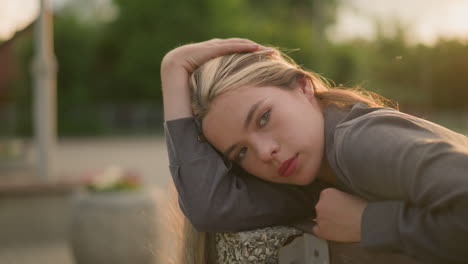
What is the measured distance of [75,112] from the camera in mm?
27547

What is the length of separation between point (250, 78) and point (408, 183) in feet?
2.11

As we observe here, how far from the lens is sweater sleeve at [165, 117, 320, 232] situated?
183 cm

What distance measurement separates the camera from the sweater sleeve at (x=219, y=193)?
1.83 meters

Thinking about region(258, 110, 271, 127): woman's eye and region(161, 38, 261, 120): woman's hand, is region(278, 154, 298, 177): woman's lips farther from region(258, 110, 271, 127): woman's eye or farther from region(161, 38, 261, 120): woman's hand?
region(161, 38, 261, 120): woman's hand

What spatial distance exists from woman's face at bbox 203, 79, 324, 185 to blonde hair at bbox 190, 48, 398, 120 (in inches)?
1.2

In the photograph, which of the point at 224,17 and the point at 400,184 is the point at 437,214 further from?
the point at 224,17

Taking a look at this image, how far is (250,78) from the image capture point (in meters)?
1.82

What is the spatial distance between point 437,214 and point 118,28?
2939 cm

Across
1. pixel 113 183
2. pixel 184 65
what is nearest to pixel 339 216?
pixel 184 65

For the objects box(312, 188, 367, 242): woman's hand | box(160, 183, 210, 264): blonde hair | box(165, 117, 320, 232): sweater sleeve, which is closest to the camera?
box(312, 188, 367, 242): woman's hand

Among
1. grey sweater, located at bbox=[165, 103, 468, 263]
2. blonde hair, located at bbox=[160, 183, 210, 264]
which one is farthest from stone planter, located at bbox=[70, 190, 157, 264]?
grey sweater, located at bbox=[165, 103, 468, 263]

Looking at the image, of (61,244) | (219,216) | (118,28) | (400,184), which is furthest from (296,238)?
(118,28)

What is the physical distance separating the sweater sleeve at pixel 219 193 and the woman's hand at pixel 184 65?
2.4 inches

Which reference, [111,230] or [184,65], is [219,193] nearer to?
[184,65]
